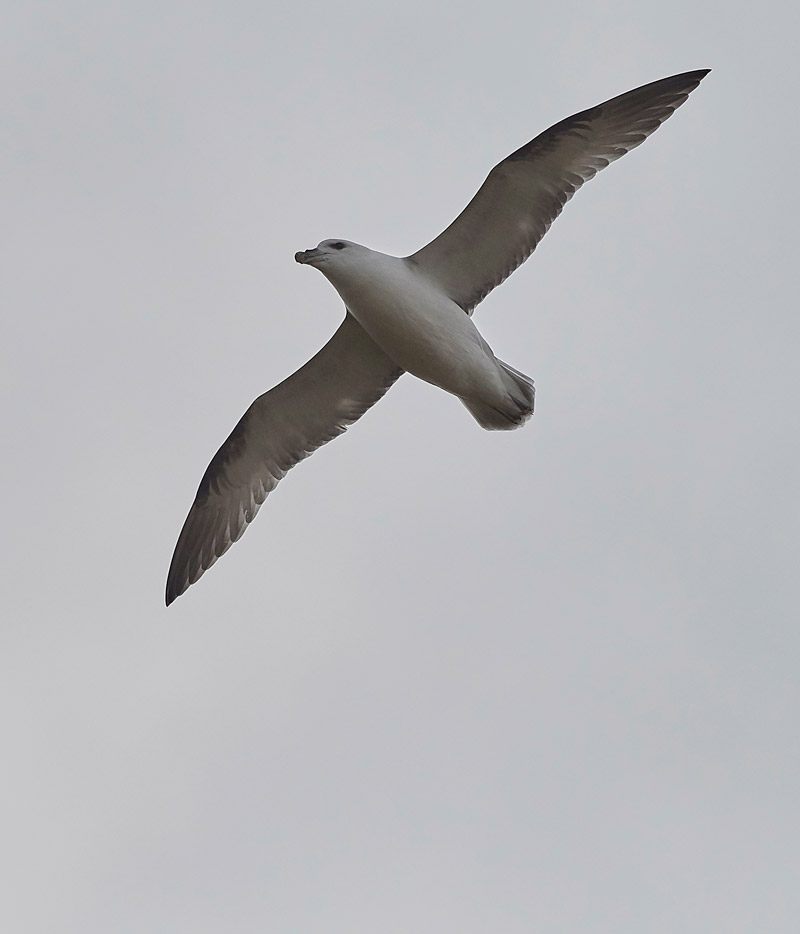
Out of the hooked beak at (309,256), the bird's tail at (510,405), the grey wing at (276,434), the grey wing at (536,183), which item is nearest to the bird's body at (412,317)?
the hooked beak at (309,256)

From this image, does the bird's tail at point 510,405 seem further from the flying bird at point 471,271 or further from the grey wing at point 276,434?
the grey wing at point 276,434

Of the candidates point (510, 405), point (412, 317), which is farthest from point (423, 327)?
point (510, 405)

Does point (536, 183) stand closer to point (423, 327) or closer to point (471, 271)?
point (471, 271)

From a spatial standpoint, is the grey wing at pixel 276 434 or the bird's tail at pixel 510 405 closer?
the bird's tail at pixel 510 405

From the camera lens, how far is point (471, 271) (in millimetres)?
11031

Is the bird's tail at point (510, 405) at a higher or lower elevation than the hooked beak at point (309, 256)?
lower

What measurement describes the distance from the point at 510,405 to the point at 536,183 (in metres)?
1.66

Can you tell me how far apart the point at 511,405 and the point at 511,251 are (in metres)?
1.18

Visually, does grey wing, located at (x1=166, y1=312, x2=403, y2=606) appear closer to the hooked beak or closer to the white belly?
the white belly

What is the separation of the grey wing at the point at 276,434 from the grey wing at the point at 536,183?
951 mm

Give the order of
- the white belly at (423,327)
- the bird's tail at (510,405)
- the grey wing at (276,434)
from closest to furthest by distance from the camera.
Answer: the white belly at (423,327)
the bird's tail at (510,405)
the grey wing at (276,434)

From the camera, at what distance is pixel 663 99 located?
1077 centimetres

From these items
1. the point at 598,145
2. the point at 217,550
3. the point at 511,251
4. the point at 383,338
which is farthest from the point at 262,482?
the point at 598,145

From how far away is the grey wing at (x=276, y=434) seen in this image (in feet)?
37.8
